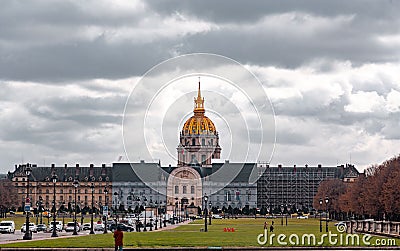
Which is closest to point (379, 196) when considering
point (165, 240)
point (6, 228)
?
point (6, 228)

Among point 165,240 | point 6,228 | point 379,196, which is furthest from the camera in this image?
point 379,196

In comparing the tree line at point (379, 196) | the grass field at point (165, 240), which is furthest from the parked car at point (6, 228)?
the tree line at point (379, 196)

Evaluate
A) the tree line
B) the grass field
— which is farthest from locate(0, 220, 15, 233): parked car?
the tree line

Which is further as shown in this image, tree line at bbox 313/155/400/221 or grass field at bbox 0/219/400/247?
tree line at bbox 313/155/400/221

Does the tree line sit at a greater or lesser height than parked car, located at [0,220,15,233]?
greater

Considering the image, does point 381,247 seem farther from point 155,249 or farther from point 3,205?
point 3,205

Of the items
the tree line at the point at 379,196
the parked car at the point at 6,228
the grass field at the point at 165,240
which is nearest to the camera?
the grass field at the point at 165,240

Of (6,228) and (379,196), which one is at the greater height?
(379,196)

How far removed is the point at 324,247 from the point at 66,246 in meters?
14.4

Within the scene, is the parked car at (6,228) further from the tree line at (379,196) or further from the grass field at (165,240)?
the tree line at (379,196)

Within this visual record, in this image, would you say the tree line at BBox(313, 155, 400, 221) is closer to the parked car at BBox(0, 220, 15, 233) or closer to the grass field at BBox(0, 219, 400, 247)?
the grass field at BBox(0, 219, 400, 247)

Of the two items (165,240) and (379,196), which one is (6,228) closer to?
(165,240)

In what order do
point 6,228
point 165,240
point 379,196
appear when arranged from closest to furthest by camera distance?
point 165,240 < point 6,228 < point 379,196

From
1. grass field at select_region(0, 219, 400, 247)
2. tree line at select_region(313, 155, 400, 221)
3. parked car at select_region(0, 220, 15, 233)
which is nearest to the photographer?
grass field at select_region(0, 219, 400, 247)
